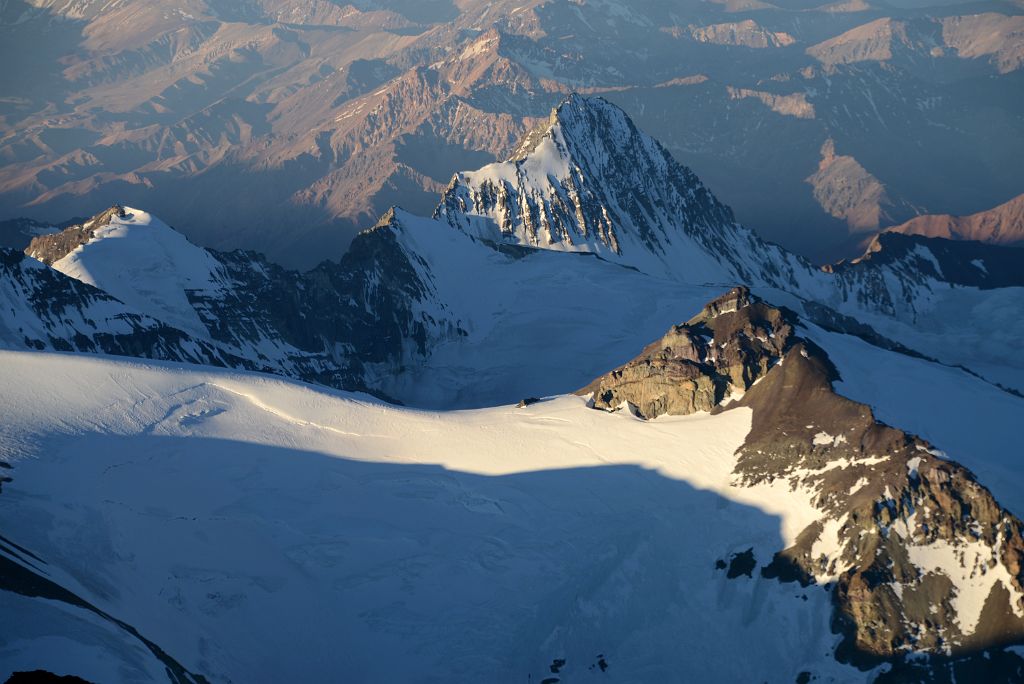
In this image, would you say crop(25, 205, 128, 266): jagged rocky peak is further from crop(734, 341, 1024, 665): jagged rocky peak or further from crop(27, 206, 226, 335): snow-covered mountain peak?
crop(734, 341, 1024, 665): jagged rocky peak

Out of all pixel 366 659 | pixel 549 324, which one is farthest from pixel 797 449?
pixel 549 324

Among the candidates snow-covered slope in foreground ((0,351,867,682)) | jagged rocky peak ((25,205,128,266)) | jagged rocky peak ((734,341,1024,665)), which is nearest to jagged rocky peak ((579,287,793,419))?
snow-covered slope in foreground ((0,351,867,682))

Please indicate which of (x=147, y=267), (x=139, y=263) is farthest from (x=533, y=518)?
(x=139, y=263)

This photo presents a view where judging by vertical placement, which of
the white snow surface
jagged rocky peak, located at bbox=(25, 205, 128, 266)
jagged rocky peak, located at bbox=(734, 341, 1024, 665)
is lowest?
jagged rocky peak, located at bbox=(734, 341, 1024, 665)

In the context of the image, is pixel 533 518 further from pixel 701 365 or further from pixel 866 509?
pixel 866 509

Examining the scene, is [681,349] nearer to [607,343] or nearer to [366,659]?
[366,659]

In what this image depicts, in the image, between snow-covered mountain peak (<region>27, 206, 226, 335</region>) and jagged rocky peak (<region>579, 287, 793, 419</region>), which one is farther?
snow-covered mountain peak (<region>27, 206, 226, 335</region>)

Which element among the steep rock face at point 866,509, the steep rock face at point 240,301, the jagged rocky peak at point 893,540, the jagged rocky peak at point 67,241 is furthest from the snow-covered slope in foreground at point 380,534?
the jagged rocky peak at point 67,241

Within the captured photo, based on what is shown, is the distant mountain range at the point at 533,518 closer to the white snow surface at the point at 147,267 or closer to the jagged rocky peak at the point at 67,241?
the white snow surface at the point at 147,267
